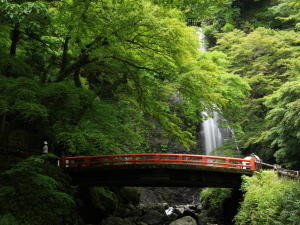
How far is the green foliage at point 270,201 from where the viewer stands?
912 centimetres

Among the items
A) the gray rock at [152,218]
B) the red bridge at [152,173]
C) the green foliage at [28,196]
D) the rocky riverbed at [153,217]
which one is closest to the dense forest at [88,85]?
the green foliage at [28,196]

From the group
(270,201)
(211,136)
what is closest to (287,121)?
(270,201)

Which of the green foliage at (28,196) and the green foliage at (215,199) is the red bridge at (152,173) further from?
the green foliage at (28,196)

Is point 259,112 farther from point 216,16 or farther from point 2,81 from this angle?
point 2,81

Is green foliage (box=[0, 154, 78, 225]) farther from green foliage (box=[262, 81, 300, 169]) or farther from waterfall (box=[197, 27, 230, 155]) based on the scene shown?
waterfall (box=[197, 27, 230, 155])

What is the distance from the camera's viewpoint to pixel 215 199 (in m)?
18.8

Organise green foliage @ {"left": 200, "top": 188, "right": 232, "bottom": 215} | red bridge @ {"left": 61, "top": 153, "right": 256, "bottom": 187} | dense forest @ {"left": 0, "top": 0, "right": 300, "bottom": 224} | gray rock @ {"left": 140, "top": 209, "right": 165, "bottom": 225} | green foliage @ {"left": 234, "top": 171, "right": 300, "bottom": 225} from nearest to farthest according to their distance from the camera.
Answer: dense forest @ {"left": 0, "top": 0, "right": 300, "bottom": 224}, green foliage @ {"left": 234, "top": 171, "right": 300, "bottom": 225}, red bridge @ {"left": 61, "top": 153, "right": 256, "bottom": 187}, gray rock @ {"left": 140, "top": 209, "right": 165, "bottom": 225}, green foliage @ {"left": 200, "top": 188, "right": 232, "bottom": 215}

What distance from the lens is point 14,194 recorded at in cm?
872

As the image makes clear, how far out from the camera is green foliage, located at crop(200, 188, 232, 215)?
58.3 ft

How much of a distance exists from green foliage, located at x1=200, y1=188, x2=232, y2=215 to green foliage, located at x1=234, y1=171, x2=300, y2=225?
13.8ft

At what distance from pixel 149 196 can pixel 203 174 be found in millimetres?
10777

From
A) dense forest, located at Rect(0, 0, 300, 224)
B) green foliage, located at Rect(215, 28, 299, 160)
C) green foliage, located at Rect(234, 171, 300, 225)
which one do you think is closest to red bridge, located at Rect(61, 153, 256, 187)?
dense forest, located at Rect(0, 0, 300, 224)

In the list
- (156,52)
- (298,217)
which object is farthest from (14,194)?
(298,217)

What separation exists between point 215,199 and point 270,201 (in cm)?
854
